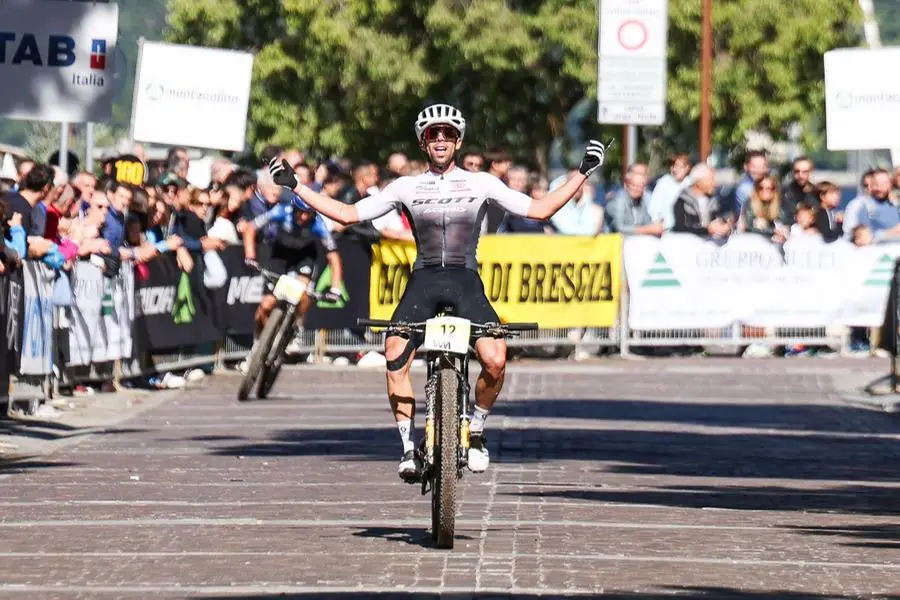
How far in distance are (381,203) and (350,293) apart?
14.9m

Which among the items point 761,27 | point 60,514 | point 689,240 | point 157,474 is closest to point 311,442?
point 157,474

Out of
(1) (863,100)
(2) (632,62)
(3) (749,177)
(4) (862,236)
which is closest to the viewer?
(1) (863,100)

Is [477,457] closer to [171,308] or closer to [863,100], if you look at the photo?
[171,308]

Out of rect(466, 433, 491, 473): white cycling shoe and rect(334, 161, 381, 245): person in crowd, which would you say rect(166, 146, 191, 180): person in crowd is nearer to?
rect(334, 161, 381, 245): person in crowd

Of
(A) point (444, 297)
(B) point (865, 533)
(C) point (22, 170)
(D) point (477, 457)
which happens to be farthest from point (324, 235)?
(B) point (865, 533)

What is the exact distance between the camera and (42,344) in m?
19.6

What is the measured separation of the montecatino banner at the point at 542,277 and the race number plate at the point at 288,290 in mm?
5569

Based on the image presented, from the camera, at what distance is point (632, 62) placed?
31.2m

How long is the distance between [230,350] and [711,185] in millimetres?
5841

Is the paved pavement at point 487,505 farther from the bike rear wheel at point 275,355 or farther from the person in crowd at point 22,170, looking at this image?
the person in crowd at point 22,170

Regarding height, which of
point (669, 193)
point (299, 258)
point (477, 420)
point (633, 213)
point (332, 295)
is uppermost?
point (669, 193)

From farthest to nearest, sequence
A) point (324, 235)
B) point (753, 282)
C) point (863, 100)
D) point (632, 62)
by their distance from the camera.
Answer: point (632, 62), point (753, 282), point (863, 100), point (324, 235)

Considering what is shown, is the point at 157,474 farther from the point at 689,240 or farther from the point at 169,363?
the point at 689,240

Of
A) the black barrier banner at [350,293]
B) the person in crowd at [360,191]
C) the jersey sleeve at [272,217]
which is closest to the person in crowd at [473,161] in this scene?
the jersey sleeve at [272,217]
